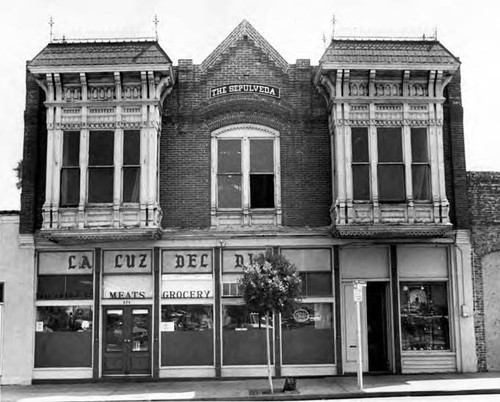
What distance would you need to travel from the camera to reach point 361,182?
19.5 meters

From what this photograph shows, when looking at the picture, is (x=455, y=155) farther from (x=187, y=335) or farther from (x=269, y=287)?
(x=187, y=335)

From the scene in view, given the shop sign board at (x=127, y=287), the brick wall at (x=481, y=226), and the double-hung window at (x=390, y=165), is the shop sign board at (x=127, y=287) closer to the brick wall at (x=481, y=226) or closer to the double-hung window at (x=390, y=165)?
the double-hung window at (x=390, y=165)

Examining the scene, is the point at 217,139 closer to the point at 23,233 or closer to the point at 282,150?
the point at 282,150

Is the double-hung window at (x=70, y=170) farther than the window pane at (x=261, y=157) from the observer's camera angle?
No

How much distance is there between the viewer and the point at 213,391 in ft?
56.5

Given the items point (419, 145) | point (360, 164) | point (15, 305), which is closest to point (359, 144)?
point (360, 164)

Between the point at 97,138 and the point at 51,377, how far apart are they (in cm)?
673

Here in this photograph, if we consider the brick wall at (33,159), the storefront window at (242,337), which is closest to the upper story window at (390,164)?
the storefront window at (242,337)

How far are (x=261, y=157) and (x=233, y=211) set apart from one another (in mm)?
1791

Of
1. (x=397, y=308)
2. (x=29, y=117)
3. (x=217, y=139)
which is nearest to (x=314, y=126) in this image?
(x=217, y=139)

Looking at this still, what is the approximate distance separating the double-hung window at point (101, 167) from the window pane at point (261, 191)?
4.01 m

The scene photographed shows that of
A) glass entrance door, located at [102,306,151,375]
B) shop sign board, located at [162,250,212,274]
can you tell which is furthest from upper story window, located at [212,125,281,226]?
glass entrance door, located at [102,306,151,375]

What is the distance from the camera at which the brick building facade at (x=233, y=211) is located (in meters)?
19.3

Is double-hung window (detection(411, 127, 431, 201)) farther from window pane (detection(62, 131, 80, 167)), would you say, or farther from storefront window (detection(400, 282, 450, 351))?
window pane (detection(62, 131, 80, 167))
